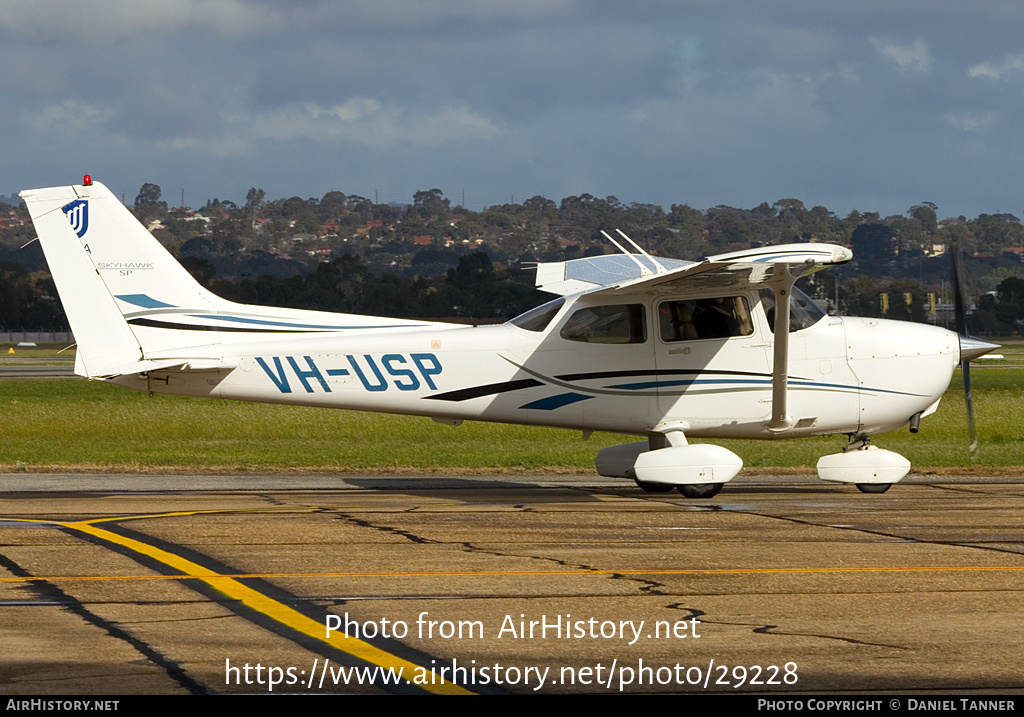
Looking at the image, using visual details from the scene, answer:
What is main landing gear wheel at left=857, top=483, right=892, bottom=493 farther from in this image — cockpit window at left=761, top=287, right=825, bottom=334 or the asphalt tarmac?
cockpit window at left=761, top=287, right=825, bottom=334

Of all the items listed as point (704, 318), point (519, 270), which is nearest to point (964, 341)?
point (704, 318)

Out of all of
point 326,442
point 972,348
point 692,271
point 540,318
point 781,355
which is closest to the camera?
point 692,271

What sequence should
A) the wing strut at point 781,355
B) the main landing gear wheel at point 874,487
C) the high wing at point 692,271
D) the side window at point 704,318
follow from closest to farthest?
the high wing at point 692,271
the wing strut at point 781,355
the side window at point 704,318
the main landing gear wheel at point 874,487

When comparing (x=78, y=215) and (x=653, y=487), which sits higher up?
(x=78, y=215)

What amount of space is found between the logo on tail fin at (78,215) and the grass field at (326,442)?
5.65m

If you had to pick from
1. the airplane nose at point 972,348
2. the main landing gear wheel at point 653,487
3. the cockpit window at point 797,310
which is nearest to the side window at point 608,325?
the cockpit window at point 797,310

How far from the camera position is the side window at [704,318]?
50.0ft

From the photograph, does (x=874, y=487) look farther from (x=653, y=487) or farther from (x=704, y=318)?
(x=704, y=318)

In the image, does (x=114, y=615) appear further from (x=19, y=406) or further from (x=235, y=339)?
(x=19, y=406)

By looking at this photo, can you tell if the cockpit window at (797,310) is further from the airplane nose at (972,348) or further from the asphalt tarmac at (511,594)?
the asphalt tarmac at (511,594)

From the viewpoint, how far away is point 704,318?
15305mm

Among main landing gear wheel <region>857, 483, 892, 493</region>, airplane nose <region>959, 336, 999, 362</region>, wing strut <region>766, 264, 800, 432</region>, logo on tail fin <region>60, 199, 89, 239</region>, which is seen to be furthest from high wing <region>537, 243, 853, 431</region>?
logo on tail fin <region>60, 199, 89, 239</region>

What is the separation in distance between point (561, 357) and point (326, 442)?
10.9 meters
